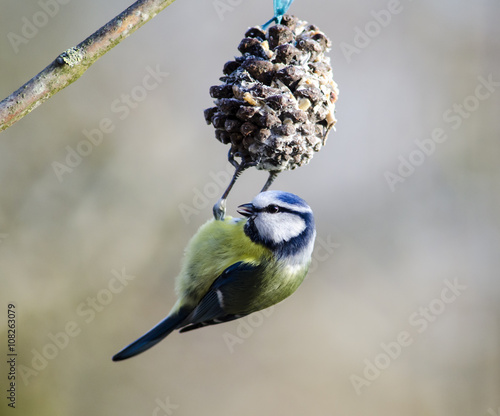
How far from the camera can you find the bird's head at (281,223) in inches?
53.5

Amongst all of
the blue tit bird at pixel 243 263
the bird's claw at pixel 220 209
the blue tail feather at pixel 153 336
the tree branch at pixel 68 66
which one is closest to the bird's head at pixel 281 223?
the blue tit bird at pixel 243 263

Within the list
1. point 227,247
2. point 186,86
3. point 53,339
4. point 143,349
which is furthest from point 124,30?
point 53,339

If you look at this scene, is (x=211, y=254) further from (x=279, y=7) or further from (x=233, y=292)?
(x=279, y=7)

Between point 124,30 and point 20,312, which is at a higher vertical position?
point 20,312

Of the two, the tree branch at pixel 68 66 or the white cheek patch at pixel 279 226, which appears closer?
the tree branch at pixel 68 66

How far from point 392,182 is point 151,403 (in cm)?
189

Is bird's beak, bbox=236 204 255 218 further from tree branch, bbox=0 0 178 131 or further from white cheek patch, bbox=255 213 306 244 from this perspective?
tree branch, bbox=0 0 178 131

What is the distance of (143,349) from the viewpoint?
1.58 metres

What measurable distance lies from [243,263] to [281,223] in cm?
19

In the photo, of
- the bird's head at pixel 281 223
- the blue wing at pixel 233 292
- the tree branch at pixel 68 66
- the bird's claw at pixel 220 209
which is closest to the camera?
the tree branch at pixel 68 66

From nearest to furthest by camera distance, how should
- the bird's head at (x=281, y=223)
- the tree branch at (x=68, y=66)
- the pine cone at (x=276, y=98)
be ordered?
the tree branch at (x=68, y=66), the pine cone at (x=276, y=98), the bird's head at (x=281, y=223)

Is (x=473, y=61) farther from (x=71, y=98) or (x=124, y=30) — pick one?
(x=124, y=30)

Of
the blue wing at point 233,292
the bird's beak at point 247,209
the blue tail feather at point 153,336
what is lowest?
the blue wing at point 233,292

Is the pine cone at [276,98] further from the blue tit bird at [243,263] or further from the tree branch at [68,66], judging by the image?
the tree branch at [68,66]
